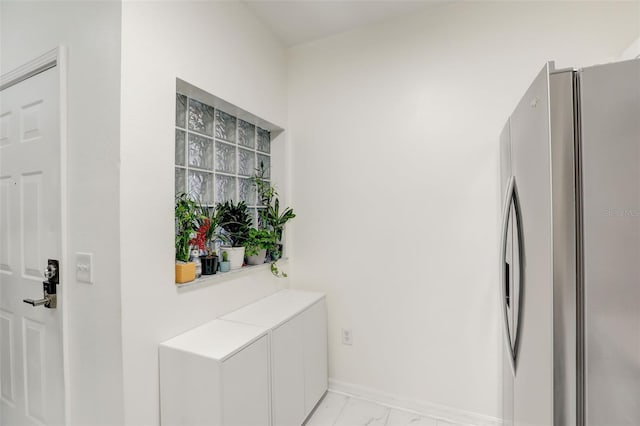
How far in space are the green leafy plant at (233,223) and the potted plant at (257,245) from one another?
0.04 metres

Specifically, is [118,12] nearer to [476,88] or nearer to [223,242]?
[223,242]

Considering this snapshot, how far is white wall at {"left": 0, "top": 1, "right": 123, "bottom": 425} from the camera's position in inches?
48.1

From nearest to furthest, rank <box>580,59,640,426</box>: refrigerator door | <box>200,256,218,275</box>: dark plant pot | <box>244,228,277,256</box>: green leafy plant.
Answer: <box>580,59,640,426</box>: refrigerator door, <box>200,256,218,275</box>: dark plant pot, <box>244,228,277,256</box>: green leafy plant

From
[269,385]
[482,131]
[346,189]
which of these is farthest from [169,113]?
[482,131]

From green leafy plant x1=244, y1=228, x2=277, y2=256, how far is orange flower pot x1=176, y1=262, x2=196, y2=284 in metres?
0.54

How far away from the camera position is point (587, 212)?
80 cm

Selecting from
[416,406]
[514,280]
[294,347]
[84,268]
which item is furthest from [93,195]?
[416,406]

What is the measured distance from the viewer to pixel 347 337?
2207 mm

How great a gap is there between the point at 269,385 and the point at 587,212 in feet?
5.02

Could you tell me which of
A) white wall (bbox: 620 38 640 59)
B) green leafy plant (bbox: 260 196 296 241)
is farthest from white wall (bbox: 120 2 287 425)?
white wall (bbox: 620 38 640 59)

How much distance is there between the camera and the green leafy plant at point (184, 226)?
1.53 metres

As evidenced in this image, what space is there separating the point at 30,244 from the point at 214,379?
1.23 m

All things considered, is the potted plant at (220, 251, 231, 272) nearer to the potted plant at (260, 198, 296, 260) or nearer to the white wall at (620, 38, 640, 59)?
the potted plant at (260, 198, 296, 260)

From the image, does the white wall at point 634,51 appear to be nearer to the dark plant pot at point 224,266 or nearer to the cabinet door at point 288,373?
the cabinet door at point 288,373
